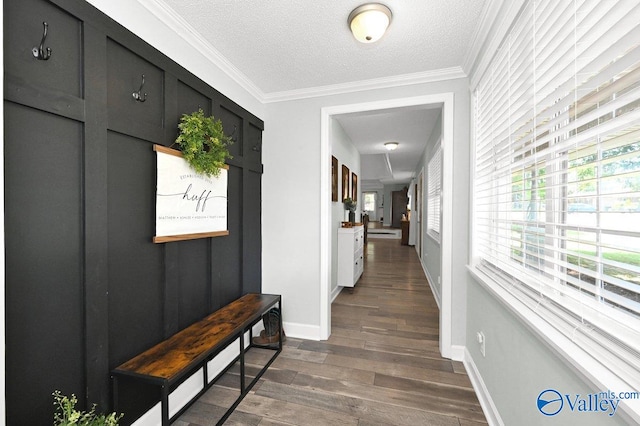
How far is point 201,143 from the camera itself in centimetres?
178

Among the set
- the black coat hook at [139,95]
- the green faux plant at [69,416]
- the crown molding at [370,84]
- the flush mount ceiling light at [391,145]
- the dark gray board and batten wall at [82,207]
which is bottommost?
the green faux plant at [69,416]

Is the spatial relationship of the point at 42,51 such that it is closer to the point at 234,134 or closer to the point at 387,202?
the point at 234,134

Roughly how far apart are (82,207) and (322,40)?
1754 mm

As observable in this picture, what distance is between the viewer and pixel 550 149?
112 cm

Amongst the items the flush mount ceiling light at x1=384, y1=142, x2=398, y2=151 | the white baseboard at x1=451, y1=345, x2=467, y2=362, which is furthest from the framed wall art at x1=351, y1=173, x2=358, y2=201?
the white baseboard at x1=451, y1=345, x2=467, y2=362

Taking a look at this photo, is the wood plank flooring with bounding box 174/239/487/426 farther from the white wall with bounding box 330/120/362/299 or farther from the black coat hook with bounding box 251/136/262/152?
the black coat hook with bounding box 251/136/262/152

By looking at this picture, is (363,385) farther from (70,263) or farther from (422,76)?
(422,76)

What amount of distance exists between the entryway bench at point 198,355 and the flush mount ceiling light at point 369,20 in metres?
2.01

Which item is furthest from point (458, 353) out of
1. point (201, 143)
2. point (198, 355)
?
point (201, 143)

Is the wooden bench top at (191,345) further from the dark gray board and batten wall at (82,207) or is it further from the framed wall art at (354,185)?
the framed wall art at (354,185)

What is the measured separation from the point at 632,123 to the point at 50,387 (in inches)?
87.6

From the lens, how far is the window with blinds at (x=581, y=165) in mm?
774

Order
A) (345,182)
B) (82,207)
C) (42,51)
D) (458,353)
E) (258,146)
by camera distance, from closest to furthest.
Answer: (42,51) → (82,207) → (458,353) → (258,146) → (345,182)

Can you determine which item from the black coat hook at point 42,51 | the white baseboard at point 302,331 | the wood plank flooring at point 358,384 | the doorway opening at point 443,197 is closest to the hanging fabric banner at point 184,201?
the black coat hook at point 42,51
